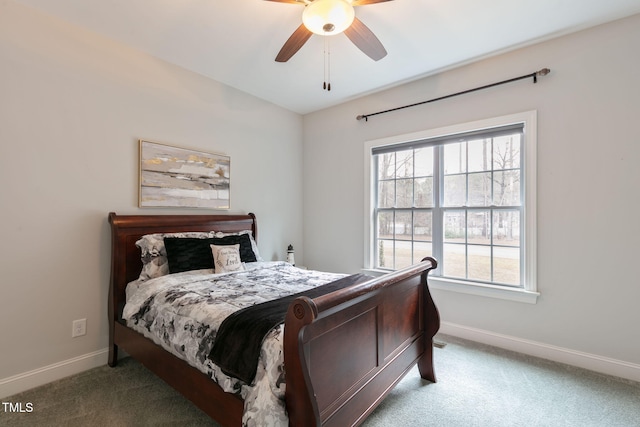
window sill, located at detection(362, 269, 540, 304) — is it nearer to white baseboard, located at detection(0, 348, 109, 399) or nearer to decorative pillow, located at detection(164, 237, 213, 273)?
decorative pillow, located at detection(164, 237, 213, 273)

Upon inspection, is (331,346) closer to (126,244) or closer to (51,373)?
(126,244)

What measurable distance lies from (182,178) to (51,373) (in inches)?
72.4

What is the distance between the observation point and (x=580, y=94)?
2416mm

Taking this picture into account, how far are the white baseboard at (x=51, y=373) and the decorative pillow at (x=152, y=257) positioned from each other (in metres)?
0.77

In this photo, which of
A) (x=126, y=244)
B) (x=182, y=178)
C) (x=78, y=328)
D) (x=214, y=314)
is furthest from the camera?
(x=182, y=178)

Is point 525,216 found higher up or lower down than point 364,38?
lower down

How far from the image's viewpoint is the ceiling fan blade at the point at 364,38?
193cm

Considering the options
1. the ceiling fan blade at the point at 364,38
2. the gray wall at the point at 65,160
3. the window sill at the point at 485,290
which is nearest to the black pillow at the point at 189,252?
the gray wall at the point at 65,160

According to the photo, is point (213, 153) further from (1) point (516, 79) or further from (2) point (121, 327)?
(1) point (516, 79)

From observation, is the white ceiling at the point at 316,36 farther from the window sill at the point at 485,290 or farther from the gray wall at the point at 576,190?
the window sill at the point at 485,290

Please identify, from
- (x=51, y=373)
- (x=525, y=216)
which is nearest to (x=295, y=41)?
(x=525, y=216)

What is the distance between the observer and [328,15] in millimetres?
1710

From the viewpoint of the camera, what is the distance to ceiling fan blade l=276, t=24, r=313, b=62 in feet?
6.49

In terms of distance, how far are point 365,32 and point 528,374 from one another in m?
2.80
